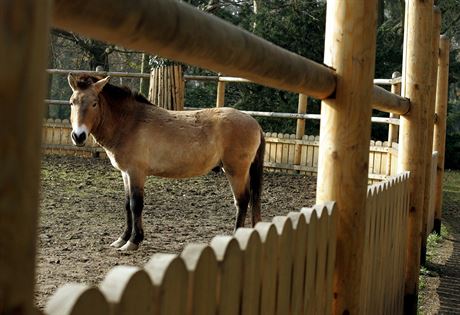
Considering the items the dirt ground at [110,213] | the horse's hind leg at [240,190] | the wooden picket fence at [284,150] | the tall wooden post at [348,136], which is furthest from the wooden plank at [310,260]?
the wooden picket fence at [284,150]

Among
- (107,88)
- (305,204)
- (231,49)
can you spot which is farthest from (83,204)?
(231,49)

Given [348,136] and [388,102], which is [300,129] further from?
[348,136]

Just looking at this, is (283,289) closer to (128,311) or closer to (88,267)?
(128,311)

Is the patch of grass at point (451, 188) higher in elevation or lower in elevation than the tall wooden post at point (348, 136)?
lower

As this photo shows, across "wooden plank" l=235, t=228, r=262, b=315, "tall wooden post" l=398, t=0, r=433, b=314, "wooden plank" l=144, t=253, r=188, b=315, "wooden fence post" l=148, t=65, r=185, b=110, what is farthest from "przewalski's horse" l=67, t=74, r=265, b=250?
"wooden fence post" l=148, t=65, r=185, b=110

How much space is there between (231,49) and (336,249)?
0.96 meters

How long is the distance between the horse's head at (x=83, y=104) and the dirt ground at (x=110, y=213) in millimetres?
943

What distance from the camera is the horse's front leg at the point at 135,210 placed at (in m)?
5.24

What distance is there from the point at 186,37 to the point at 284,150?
1112cm

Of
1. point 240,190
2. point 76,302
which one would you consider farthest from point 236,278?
point 240,190

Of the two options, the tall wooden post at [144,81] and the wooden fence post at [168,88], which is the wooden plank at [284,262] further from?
the tall wooden post at [144,81]

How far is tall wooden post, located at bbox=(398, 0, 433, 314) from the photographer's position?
164 inches

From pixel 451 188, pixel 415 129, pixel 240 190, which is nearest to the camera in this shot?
pixel 415 129

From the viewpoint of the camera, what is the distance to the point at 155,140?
589 cm
